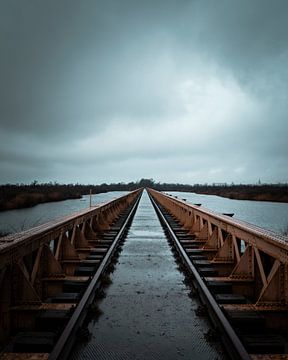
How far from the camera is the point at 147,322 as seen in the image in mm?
4133

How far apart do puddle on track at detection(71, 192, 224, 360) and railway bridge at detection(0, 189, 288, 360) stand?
Answer: 0.01 m

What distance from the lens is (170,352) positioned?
11.1 feet

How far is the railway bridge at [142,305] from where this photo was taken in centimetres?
343

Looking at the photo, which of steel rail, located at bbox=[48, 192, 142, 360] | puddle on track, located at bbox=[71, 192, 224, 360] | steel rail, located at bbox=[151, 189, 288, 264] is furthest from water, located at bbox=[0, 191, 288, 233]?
steel rail, located at bbox=[151, 189, 288, 264]

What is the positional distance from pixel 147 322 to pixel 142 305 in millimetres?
609

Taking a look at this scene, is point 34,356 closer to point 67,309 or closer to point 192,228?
point 67,309

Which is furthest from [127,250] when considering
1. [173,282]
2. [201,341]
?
[201,341]

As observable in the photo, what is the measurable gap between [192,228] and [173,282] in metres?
6.65

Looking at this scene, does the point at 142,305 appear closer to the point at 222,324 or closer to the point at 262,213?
the point at 222,324

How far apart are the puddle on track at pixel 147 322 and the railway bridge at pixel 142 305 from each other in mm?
10

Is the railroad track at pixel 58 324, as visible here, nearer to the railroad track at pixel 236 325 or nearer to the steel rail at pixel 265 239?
the railroad track at pixel 236 325

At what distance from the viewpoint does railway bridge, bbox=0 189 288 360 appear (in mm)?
3434

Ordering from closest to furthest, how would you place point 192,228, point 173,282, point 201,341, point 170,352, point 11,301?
point 170,352, point 201,341, point 11,301, point 173,282, point 192,228

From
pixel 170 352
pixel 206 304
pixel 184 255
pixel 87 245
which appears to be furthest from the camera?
pixel 87 245
